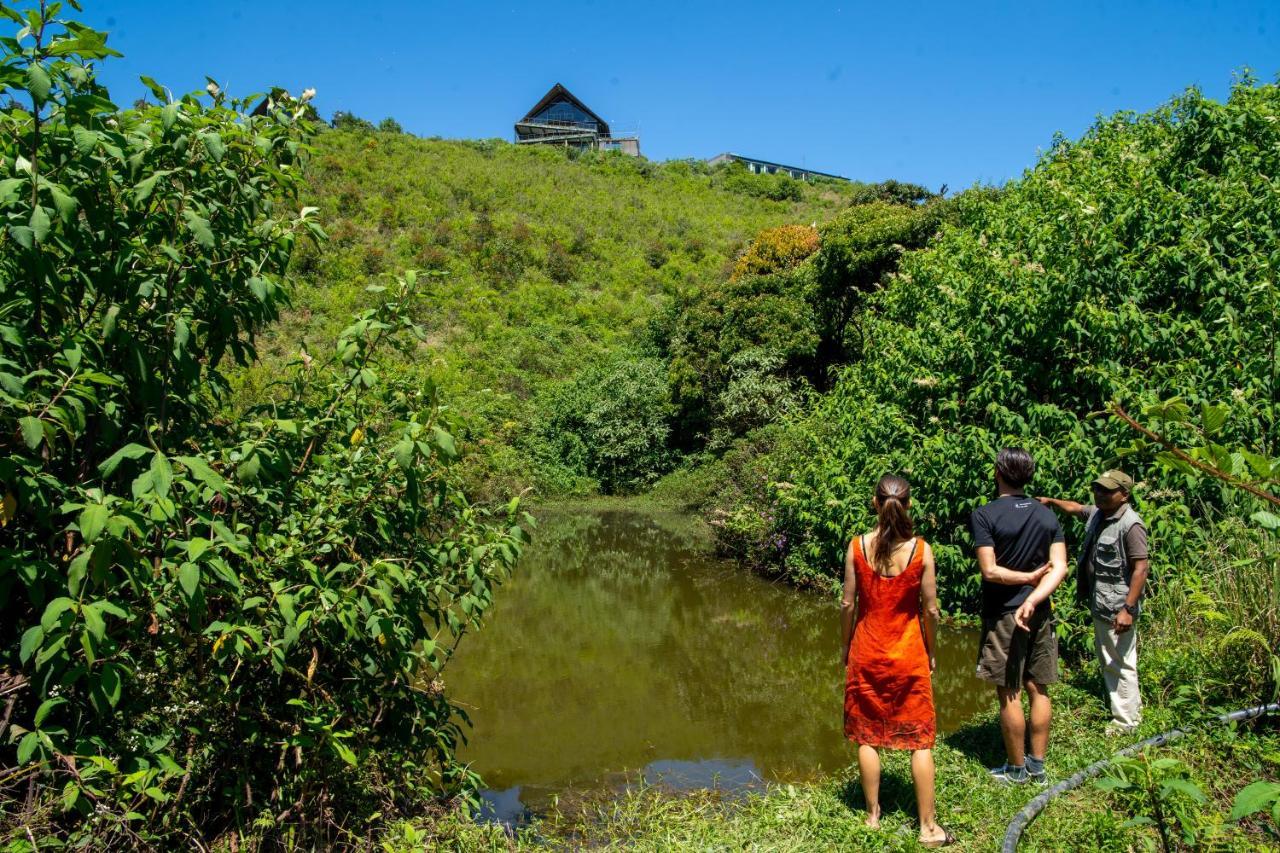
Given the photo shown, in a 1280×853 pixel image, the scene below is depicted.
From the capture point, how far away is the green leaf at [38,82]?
2.58 meters

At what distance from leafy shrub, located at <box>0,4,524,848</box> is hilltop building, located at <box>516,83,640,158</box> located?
57362mm

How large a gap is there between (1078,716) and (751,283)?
17.3 m

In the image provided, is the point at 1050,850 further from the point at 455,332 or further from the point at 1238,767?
the point at 455,332

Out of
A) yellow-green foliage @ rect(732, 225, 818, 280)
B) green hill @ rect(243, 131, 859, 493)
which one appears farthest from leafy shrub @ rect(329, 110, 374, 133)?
yellow-green foliage @ rect(732, 225, 818, 280)

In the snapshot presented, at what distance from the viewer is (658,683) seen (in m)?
8.36

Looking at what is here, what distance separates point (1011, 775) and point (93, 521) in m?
4.43

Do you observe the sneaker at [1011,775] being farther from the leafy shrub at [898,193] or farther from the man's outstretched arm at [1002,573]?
the leafy shrub at [898,193]

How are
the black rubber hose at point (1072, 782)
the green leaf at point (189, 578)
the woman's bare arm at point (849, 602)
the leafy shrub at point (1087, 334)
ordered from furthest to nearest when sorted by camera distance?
the leafy shrub at point (1087, 334), the woman's bare arm at point (849, 602), the black rubber hose at point (1072, 782), the green leaf at point (189, 578)

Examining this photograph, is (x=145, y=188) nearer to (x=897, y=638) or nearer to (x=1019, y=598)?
(x=897, y=638)

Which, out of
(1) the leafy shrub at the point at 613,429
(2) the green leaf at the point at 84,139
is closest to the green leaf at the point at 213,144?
(2) the green leaf at the point at 84,139

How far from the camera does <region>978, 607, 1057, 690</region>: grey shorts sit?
4625mm

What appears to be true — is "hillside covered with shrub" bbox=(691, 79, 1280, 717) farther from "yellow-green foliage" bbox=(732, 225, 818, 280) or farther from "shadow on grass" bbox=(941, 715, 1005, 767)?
"yellow-green foliage" bbox=(732, 225, 818, 280)

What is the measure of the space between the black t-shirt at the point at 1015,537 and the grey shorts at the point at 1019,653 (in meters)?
0.08

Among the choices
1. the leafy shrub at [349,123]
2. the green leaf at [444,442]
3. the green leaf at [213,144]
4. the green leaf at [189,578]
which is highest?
the leafy shrub at [349,123]
